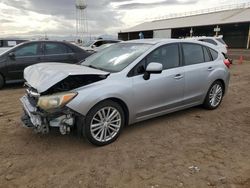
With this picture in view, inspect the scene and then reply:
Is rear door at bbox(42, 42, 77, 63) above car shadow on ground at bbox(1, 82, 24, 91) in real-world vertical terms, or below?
above

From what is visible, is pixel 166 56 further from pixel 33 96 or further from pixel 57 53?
pixel 57 53

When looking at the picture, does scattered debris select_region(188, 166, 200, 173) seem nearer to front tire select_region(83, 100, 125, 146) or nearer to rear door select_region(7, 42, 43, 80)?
front tire select_region(83, 100, 125, 146)

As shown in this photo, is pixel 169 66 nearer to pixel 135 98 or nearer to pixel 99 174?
pixel 135 98

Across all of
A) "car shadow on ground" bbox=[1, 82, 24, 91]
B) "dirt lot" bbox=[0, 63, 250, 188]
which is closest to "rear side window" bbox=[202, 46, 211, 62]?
"dirt lot" bbox=[0, 63, 250, 188]

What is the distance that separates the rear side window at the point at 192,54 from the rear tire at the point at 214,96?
2.25ft

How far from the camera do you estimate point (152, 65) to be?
4.17 m

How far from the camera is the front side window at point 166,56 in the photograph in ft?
15.0

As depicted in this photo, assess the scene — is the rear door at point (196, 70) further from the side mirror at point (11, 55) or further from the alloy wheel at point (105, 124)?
the side mirror at point (11, 55)

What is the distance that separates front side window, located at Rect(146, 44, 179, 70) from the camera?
456 cm

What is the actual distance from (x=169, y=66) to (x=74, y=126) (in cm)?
211

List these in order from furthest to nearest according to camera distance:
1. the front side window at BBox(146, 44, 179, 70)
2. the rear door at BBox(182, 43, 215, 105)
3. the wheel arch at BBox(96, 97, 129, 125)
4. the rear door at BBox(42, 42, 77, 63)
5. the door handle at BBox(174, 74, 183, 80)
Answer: the rear door at BBox(42, 42, 77, 63), the rear door at BBox(182, 43, 215, 105), the door handle at BBox(174, 74, 183, 80), the front side window at BBox(146, 44, 179, 70), the wheel arch at BBox(96, 97, 129, 125)

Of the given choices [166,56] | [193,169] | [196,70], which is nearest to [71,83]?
[166,56]

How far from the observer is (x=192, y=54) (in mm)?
5297

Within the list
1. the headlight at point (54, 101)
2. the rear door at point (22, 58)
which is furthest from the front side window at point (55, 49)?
the headlight at point (54, 101)
